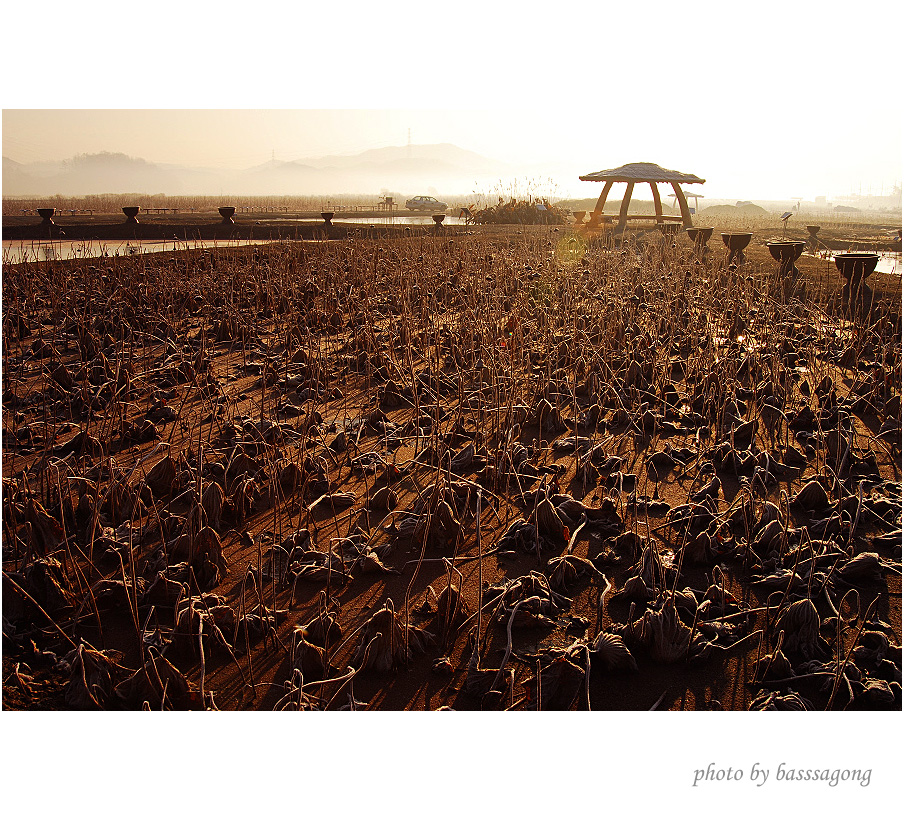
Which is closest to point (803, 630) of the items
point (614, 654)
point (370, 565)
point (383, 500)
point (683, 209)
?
point (614, 654)

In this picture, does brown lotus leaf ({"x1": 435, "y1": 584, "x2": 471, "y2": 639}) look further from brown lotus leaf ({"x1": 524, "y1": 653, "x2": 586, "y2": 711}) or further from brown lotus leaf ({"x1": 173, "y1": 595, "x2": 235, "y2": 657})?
brown lotus leaf ({"x1": 173, "y1": 595, "x2": 235, "y2": 657})

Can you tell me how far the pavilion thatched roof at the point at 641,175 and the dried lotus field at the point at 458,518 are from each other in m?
12.8

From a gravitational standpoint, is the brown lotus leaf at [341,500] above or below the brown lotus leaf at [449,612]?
above

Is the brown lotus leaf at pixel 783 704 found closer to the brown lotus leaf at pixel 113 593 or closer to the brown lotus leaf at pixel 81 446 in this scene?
the brown lotus leaf at pixel 113 593

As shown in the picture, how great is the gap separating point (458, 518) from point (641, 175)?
1762 cm

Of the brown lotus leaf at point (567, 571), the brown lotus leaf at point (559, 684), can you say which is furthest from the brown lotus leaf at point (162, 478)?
the brown lotus leaf at point (559, 684)

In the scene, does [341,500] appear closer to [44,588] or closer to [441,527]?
[441,527]

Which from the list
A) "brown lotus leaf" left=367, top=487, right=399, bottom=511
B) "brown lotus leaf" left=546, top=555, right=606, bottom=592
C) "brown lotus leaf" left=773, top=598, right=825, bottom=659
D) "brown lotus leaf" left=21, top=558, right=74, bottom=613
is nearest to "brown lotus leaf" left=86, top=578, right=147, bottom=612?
"brown lotus leaf" left=21, top=558, right=74, bottom=613

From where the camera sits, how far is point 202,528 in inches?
120

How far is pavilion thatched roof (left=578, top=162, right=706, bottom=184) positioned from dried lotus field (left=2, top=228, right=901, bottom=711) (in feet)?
42.0

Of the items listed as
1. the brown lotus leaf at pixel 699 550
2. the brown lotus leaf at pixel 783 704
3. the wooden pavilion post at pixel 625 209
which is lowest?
the brown lotus leaf at pixel 783 704

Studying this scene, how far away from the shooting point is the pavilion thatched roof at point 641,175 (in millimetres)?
19000

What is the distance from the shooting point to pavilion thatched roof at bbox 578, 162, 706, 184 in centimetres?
1900

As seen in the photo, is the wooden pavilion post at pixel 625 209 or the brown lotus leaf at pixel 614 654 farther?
Answer: the wooden pavilion post at pixel 625 209
